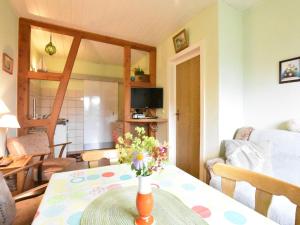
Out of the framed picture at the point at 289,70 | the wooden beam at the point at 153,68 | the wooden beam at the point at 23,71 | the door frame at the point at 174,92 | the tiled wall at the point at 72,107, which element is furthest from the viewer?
the tiled wall at the point at 72,107

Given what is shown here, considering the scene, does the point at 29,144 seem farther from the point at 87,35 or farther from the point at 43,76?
the point at 87,35

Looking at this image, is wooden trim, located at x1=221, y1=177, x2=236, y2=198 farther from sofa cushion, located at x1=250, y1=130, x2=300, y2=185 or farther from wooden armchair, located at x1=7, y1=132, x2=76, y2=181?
wooden armchair, located at x1=7, y1=132, x2=76, y2=181

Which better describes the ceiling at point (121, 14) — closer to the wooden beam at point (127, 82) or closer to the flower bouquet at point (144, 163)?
the wooden beam at point (127, 82)

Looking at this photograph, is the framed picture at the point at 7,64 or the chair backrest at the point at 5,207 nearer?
the chair backrest at the point at 5,207

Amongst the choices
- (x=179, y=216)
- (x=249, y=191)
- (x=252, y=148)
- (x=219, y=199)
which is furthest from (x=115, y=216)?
(x=252, y=148)

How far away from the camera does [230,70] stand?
7.52 feet

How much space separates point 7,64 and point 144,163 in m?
2.57

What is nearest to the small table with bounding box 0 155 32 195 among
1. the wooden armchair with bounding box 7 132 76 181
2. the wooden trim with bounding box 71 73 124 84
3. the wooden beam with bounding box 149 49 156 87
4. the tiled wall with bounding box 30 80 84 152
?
the wooden armchair with bounding box 7 132 76 181

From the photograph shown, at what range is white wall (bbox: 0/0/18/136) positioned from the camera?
213cm

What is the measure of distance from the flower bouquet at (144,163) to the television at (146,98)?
2720 mm

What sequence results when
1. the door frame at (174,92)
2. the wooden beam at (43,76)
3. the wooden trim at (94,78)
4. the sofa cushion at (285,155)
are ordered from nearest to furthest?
the sofa cushion at (285,155) < the door frame at (174,92) < the wooden beam at (43,76) < the wooden trim at (94,78)

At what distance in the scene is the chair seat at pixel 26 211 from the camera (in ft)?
3.51

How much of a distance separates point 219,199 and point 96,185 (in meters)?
0.68

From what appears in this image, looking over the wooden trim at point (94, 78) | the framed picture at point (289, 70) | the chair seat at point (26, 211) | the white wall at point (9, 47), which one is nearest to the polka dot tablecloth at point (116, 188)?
the chair seat at point (26, 211)
